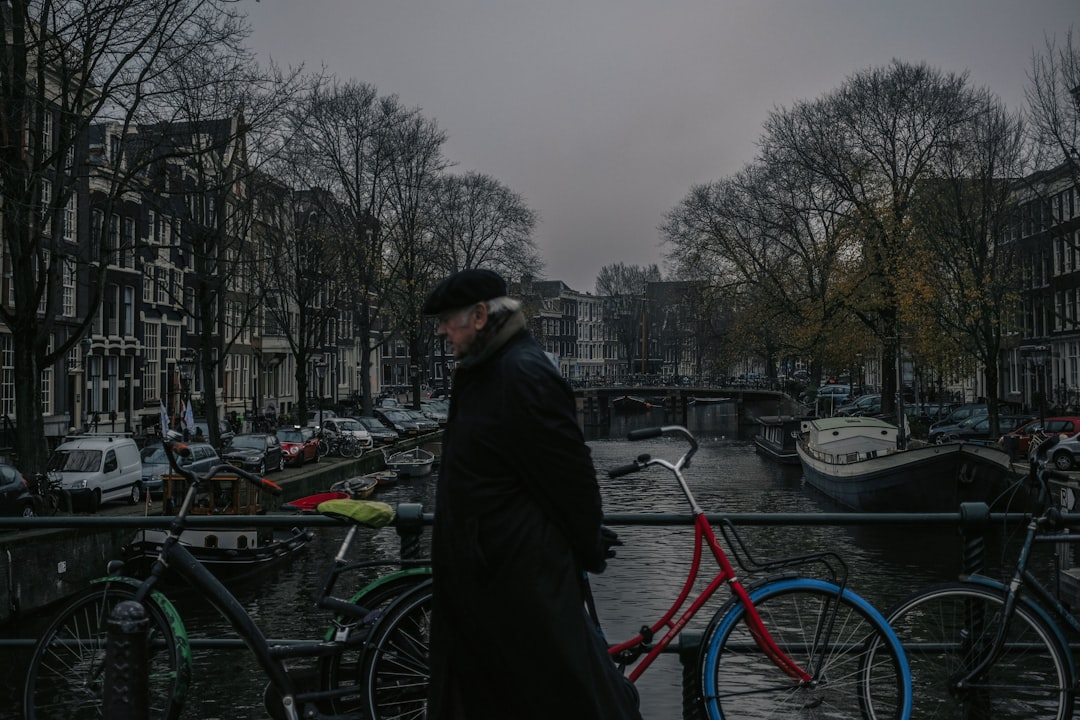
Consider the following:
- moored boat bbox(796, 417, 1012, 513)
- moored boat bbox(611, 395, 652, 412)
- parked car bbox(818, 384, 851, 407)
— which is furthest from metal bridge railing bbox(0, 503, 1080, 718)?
moored boat bbox(611, 395, 652, 412)

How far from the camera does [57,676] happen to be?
4477 mm

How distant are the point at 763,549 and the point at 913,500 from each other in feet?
30.7

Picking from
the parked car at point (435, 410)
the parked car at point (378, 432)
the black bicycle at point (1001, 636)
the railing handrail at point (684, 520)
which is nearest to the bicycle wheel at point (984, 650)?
the black bicycle at point (1001, 636)

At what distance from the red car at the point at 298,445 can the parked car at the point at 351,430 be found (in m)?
4.88

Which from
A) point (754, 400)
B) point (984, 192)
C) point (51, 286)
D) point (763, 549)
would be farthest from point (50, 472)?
point (754, 400)

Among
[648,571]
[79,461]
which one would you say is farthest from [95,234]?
[648,571]

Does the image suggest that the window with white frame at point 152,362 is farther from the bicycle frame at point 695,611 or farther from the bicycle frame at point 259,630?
the bicycle frame at point 695,611

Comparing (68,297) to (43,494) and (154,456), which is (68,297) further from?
(43,494)

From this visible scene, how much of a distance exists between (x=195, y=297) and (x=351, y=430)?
10581 mm

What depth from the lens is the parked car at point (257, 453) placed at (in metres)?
30.4

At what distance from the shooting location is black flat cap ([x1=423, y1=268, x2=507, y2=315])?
332 cm

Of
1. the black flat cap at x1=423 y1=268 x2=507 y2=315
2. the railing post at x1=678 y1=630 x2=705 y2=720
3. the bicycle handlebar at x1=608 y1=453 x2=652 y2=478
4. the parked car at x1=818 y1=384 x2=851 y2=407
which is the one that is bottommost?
the railing post at x1=678 y1=630 x2=705 y2=720

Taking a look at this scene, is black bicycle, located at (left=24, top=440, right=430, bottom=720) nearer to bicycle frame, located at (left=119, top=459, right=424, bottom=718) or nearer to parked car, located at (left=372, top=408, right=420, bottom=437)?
bicycle frame, located at (left=119, top=459, right=424, bottom=718)

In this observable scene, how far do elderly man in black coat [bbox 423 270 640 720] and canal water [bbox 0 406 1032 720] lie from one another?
8.01ft
